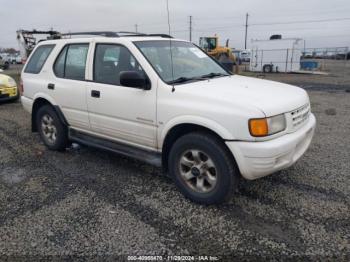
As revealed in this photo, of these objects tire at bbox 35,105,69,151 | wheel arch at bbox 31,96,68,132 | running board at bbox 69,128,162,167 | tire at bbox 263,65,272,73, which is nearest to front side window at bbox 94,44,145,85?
running board at bbox 69,128,162,167

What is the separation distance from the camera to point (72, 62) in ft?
15.1

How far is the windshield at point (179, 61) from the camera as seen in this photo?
370cm

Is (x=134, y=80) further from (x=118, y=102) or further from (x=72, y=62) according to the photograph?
(x=72, y=62)

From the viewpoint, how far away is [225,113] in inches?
118

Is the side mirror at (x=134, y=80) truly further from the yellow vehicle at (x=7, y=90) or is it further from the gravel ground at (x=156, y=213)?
the yellow vehicle at (x=7, y=90)

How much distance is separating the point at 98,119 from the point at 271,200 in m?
2.44

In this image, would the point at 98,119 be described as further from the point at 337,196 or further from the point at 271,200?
the point at 337,196

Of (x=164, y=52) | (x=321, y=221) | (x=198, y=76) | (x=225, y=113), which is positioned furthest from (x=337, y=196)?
(x=164, y=52)

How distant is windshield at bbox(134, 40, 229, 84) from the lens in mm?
3699

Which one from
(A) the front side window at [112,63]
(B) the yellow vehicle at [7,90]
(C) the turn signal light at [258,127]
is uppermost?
(A) the front side window at [112,63]

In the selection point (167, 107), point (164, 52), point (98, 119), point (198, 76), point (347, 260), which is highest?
point (164, 52)

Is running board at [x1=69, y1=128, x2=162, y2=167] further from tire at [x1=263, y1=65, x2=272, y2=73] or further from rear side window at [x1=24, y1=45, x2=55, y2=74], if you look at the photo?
tire at [x1=263, y1=65, x2=272, y2=73]

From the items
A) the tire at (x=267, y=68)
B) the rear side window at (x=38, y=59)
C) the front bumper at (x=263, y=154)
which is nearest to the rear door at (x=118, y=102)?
the front bumper at (x=263, y=154)

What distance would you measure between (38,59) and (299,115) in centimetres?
420
